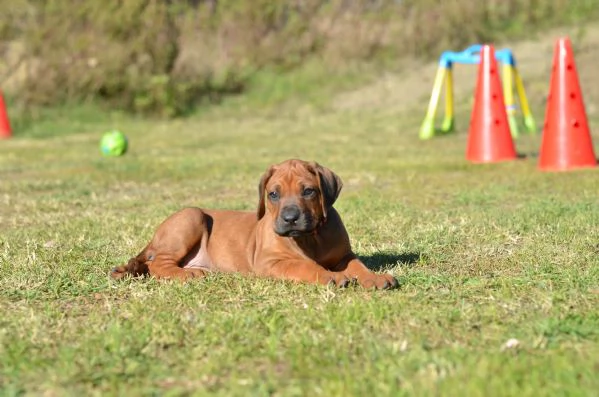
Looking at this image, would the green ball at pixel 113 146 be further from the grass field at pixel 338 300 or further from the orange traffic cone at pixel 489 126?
the orange traffic cone at pixel 489 126

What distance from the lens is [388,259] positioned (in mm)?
6254

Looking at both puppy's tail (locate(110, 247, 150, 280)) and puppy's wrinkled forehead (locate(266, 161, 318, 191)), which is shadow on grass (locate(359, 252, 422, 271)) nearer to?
puppy's wrinkled forehead (locate(266, 161, 318, 191))

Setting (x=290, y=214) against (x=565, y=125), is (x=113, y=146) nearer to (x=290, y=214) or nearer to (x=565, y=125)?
(x=565, y=125)

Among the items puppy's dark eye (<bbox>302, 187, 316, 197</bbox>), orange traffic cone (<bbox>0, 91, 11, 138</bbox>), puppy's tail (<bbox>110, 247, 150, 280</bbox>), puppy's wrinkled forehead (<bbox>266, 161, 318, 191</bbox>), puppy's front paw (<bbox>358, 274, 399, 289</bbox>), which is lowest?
orange traffic cone (<bbox>0, 91, 11, 138</bbox>)

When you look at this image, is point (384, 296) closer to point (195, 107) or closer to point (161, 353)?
point (161, 353)

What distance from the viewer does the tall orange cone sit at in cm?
1104

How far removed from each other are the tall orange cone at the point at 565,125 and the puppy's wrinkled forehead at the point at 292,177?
20.6 feet

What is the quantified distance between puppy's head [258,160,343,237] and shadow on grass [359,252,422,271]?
679mm

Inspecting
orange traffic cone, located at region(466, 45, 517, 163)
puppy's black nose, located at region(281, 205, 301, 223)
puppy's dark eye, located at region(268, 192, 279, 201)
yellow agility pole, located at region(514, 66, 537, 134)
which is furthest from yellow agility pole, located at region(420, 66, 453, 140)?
puppy's black nose, located at region(281, 205, 301, 223)

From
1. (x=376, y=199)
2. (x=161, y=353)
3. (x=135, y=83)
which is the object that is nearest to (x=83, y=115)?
(x=135, y=83)

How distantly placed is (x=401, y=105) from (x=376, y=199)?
1352 cm

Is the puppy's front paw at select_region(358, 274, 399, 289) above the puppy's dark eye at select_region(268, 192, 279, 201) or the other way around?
the other way around

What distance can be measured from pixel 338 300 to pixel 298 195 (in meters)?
0.79

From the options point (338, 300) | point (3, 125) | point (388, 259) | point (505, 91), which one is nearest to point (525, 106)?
point (505, 91)
